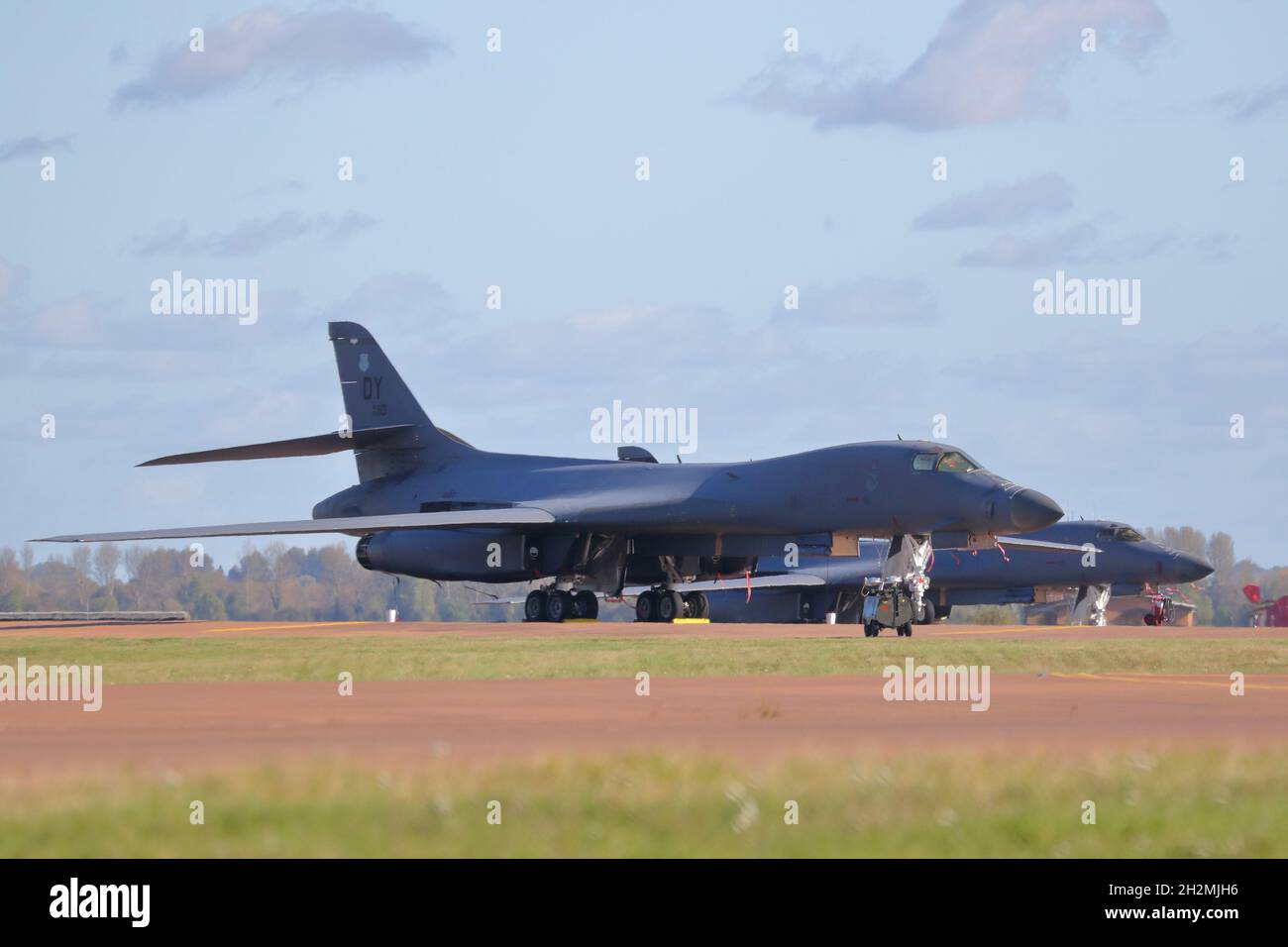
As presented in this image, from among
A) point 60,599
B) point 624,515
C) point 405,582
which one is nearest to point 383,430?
point 624,515

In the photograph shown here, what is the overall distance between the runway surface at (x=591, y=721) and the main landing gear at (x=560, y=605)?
2434 cm

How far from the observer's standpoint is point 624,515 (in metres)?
45.8

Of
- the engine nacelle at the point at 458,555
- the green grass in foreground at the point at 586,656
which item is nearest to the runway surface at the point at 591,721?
the green grass in foreground at the point at 586,656

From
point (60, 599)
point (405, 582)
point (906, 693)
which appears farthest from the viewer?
point (405, 582)

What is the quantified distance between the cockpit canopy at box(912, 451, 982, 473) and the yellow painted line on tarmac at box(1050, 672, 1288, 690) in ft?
47.2

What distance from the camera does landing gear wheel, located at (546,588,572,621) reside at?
47781 mm

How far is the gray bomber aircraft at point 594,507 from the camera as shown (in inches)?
1590

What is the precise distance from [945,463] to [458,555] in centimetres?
1324

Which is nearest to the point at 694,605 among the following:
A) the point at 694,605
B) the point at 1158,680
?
the point at 694,605

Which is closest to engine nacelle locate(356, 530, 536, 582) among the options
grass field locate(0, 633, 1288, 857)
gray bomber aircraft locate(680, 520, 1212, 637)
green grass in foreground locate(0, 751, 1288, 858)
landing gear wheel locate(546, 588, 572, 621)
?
landing gear wheel locate(546, 588, 572, 621)

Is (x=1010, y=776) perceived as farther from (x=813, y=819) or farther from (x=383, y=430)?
(x=383, y=430)

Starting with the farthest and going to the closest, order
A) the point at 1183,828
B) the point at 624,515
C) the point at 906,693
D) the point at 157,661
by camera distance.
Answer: the point at 624,515 < the point at 157,661 < the point at 906,693 < the point at 1183,828

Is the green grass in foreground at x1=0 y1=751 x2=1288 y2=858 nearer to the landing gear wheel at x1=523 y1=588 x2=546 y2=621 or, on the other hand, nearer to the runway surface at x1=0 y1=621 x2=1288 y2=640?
the runway surface at x1=0 y1=621 x2=1288 y2=640
